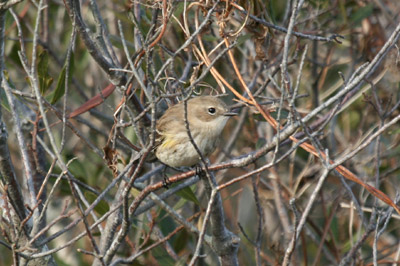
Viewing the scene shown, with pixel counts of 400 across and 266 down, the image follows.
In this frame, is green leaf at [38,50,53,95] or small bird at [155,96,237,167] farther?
green leaf at [38,50,53,95]

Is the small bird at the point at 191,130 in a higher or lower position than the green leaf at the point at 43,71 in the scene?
lower

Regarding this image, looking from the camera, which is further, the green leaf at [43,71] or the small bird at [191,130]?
the green leaf at [43,71]

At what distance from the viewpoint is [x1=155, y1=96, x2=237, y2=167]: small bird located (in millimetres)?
4465

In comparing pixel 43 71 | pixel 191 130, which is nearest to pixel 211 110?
pixel 191 130

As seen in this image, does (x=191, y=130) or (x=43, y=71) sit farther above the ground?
(x=43, y=71)

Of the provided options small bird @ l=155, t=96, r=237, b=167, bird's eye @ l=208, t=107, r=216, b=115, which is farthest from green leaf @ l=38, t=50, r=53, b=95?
bird's eye @ l=208, t=107, r=216, b=115

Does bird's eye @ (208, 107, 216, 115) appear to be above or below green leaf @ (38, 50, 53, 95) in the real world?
below

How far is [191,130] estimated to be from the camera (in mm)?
4645

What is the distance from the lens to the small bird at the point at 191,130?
446cm

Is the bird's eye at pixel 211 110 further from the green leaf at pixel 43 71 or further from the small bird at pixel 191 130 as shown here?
the green leaf at pixel 43 71

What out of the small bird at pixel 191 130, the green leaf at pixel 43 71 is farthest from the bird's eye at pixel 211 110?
the green leaf at pixel 43 71

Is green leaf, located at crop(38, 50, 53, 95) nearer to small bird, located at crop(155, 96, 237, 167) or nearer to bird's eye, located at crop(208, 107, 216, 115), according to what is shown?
small bird, located at crop(155, 96, 237, 167)

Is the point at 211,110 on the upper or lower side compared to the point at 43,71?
lower

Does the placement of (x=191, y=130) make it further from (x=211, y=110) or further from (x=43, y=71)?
(x=43, y=71)
